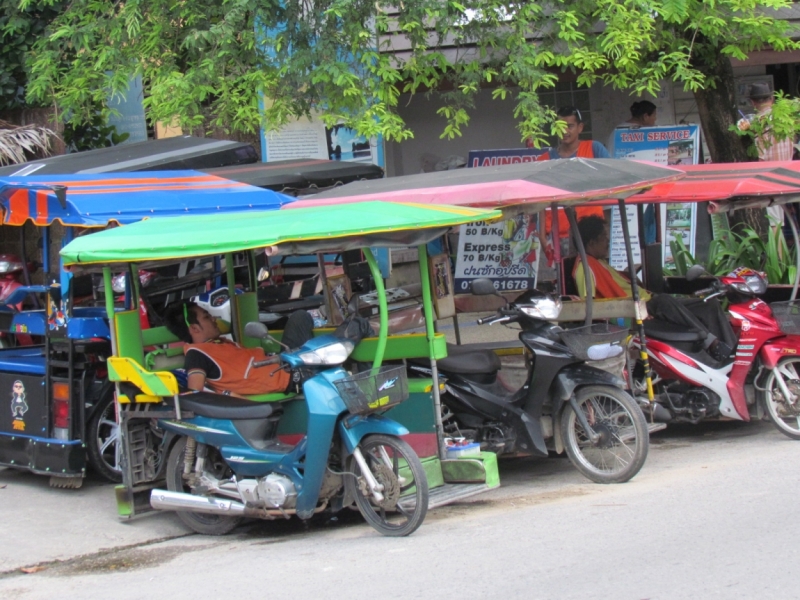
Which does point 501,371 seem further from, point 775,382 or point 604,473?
point 775,382

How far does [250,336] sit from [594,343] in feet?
7.40

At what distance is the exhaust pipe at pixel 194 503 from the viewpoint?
5914 mm

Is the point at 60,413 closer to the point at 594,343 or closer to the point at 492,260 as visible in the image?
the point at 594,343

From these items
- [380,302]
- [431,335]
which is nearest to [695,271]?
[431,335]

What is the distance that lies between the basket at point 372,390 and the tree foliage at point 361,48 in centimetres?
371

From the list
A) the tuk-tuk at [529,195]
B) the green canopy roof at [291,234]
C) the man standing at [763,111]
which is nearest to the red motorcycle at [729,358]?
the tuk-tuk at [529,195]

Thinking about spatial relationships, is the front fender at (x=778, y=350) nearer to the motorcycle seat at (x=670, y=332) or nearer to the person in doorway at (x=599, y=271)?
the motorcycle seat at (x=670, y=332)

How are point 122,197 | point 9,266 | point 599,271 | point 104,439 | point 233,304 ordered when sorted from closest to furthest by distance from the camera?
1. point 122,197
2. point 104,439
3. point 233,304
4. point 599,271
5. point 9,266

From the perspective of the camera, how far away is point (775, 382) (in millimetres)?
7176

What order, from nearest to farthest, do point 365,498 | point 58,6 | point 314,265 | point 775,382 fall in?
1. point 365,498
2. point 775,382
3. point 314,265
4. point 58,6

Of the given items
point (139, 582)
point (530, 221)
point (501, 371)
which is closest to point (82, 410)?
point (139, 582)

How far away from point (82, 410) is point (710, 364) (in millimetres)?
4588

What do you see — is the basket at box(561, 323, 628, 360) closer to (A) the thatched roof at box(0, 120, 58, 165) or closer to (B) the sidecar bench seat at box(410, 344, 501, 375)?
(B) the sidecar bench seat at box(410, 344, 501, 375)

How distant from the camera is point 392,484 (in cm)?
555
